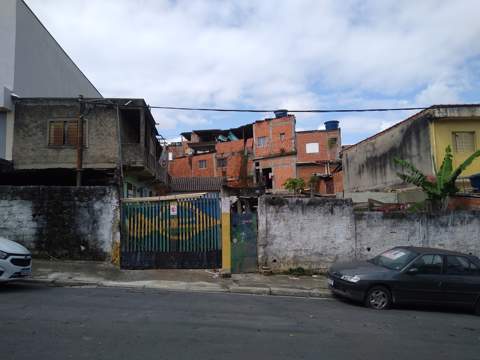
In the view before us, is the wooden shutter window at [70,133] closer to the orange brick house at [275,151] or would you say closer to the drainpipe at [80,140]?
the drainpipe at [80,140]

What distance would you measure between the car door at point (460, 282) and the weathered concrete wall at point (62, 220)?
9.51 metres

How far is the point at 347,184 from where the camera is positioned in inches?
1234

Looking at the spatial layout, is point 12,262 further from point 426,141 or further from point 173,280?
point 426,141

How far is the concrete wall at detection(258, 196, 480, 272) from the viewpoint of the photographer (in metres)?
12.6

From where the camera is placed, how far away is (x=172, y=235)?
12484mm

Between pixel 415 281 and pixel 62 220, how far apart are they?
1061cm

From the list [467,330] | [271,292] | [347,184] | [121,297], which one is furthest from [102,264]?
[347,184]

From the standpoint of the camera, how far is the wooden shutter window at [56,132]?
17734mm

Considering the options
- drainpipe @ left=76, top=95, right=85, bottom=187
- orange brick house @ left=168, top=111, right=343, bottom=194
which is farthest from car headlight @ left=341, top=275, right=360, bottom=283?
orange brick house @ left=168, top=111, right=343, bottom=194

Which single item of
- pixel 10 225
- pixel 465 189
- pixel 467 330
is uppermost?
pixel 465 189

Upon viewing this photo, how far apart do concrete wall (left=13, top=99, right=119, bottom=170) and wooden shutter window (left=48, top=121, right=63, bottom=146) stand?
21cm

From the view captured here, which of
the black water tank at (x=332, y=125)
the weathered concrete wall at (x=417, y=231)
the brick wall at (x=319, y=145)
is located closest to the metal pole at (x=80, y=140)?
the weathered concrete wall at (x=417, y=231)

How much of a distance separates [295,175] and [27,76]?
30.2 m

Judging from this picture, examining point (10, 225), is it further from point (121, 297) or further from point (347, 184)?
point (347, 184)
